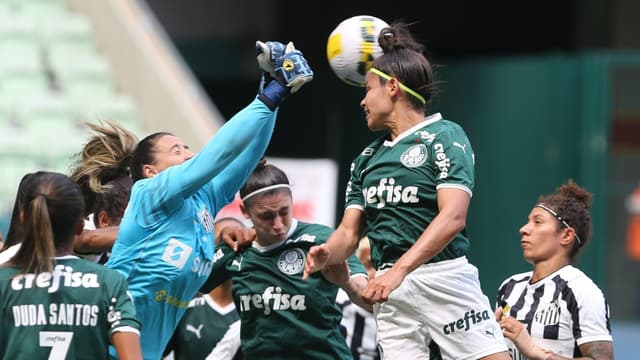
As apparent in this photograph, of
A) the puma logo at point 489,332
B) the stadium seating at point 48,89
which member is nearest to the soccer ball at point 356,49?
the puma logo at point 489,332

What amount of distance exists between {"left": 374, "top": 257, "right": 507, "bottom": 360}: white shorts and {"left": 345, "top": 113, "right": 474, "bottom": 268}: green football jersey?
86 mm

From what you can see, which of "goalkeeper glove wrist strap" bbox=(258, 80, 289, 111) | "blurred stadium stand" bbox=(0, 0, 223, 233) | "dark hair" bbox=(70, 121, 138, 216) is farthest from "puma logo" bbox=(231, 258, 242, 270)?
"blurred stadium stand" bbox=(0, 0, 223, 233)

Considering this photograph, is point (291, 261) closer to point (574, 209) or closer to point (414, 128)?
point (414, 128)

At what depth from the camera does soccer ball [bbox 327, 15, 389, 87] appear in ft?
19.5

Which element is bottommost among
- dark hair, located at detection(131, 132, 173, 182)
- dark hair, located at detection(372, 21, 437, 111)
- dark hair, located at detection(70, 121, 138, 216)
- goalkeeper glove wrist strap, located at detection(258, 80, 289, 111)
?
dark hair, located at detection(70, 121, 138, 216)

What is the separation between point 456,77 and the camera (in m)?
17.0

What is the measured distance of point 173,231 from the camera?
219 inches

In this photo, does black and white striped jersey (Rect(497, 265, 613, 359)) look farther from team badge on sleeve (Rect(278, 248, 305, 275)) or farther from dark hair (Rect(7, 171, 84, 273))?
dark hair (Rect(7, 171, 84, 273))

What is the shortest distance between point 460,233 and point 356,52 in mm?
1050

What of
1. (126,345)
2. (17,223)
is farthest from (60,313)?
(17,223)

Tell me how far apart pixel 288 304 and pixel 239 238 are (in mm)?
418

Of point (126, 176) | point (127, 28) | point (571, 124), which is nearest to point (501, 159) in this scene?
point (571, 124)

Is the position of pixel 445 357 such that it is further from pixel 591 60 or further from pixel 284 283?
pixel 591 60

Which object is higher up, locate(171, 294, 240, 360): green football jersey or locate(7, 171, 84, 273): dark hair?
locate(7, 171, 84, 273): dark hair
